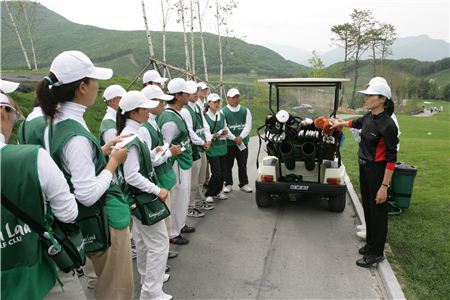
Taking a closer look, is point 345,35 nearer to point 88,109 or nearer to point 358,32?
point 358,32

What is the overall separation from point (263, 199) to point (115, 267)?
3.97 metres

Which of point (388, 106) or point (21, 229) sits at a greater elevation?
point (388, 106)

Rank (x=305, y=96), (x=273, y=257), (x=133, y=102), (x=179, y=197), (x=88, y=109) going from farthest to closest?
(x=88, y=109) → (x=305, y=96) → (x=179, y=197) → (x=273, y=257) → (x=133, y=102)

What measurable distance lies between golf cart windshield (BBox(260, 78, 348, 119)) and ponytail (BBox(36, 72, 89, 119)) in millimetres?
4490

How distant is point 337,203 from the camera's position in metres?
6.10

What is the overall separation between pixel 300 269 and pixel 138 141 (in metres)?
2.47

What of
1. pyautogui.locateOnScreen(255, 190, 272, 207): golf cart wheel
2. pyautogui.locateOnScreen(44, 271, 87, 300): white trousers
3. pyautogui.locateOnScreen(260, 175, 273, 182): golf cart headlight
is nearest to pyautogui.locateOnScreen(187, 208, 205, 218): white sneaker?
pyautogui.locateOnScreen(255, 190, 272, 207): golf cart wheel

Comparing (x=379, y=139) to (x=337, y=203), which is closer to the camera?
(x=379, y=139)

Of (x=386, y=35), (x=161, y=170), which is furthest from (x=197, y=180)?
(x=386, y=35)

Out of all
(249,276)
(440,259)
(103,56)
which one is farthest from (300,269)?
(103,56)

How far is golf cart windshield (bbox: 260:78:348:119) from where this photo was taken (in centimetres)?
641

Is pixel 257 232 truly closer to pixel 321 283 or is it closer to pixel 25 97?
pixel 321 283

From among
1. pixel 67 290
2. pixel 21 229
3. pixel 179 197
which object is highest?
pixel 21 229

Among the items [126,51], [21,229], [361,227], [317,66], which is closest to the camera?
[21,229]
